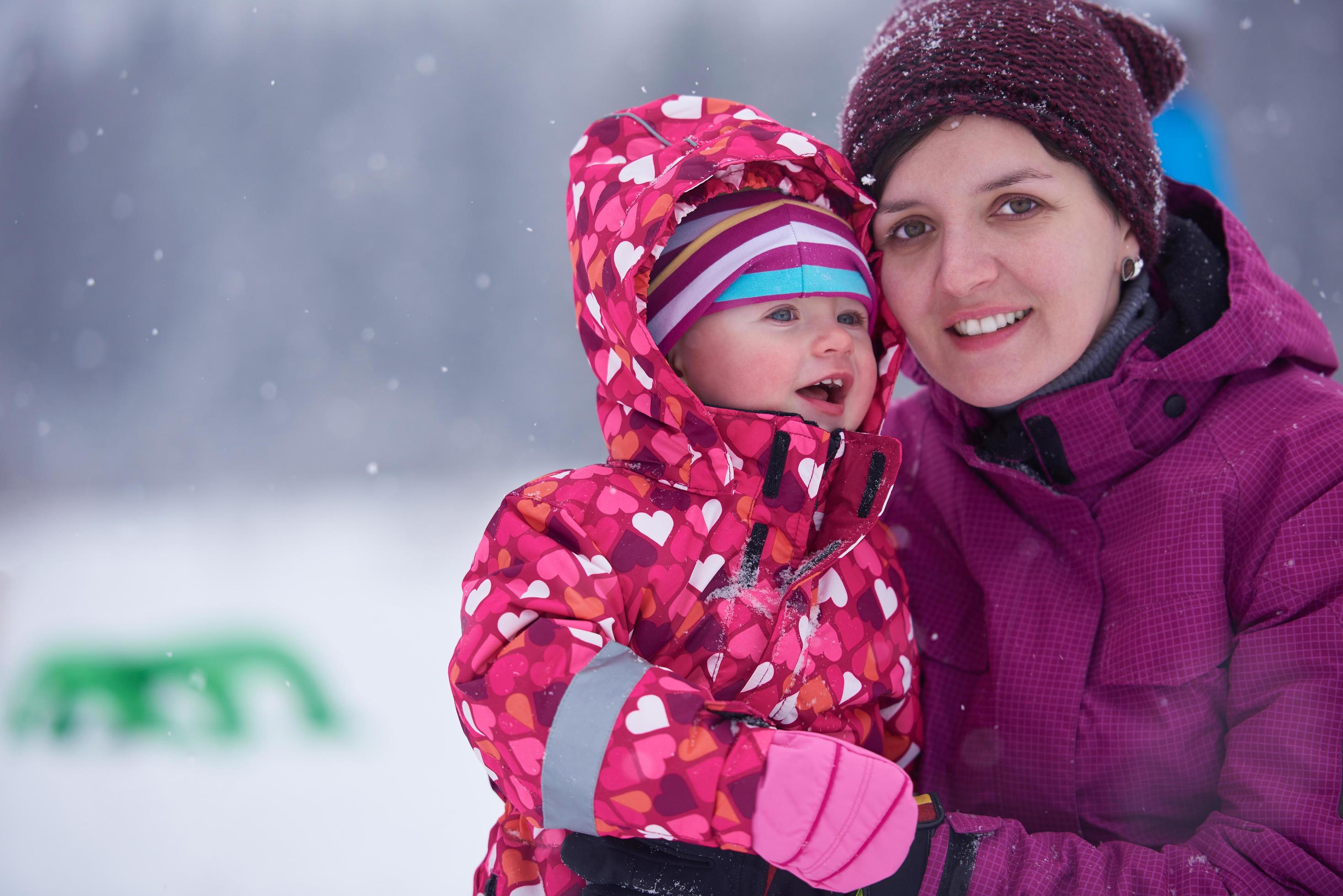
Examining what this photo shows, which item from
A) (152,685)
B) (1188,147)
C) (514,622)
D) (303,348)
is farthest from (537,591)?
(303,348)

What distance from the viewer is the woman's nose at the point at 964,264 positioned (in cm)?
139

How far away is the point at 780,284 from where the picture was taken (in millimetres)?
1396

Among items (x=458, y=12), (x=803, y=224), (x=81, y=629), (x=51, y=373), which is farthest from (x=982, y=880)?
(x=458, y=12)

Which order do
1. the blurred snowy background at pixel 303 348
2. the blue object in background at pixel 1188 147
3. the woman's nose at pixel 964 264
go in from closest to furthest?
the woman's nose at pixel 964 264 → the blurred snowy background at pixel 303 348 → the blue object in background at pixel 1188 147

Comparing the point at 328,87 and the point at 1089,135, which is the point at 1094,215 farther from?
the point at 328,87

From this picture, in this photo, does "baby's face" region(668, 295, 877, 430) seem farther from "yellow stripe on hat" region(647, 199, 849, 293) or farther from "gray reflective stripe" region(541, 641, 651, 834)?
"gray reflective stripe" region(541, 641, 651, 834)

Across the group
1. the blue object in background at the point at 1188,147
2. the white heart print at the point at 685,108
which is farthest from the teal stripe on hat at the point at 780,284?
the blue object in background at the point at 1188,147

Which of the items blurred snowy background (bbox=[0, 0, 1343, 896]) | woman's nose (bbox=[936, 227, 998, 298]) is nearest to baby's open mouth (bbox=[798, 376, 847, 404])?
woman's nose (bbox=[936, 227, 998, 298])

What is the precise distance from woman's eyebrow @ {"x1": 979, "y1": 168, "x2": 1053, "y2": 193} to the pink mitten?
86cm

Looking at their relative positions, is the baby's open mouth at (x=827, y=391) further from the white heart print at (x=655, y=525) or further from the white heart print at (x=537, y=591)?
the white heart print at (x=537, y=591)

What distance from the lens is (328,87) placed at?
5312 mm

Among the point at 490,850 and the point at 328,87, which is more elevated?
the point at 328,87

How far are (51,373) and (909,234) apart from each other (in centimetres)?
487

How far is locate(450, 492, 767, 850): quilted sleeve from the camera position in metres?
1.05
